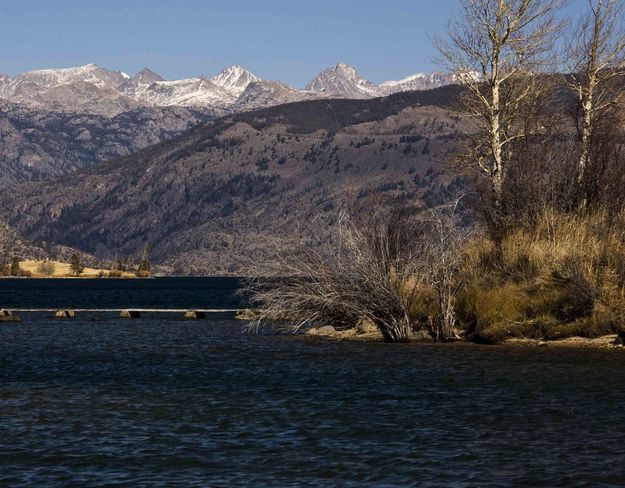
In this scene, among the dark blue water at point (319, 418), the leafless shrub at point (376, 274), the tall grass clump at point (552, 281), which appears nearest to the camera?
the dark blue water at point (319, 418)

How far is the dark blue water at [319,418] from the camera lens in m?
18.7

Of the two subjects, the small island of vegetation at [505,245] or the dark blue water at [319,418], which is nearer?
the dark blue water at [319,418]

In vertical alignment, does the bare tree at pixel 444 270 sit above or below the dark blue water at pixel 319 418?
above

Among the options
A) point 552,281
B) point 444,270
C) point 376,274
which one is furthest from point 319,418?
point 552,281

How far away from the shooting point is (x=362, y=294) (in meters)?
44.2

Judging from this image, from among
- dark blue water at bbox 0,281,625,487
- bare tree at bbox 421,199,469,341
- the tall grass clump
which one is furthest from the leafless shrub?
dark blue water at bbox 0,281,625,487

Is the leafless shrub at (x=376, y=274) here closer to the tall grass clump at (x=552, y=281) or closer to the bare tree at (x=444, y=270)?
the bare tree at (x=444, y=270)

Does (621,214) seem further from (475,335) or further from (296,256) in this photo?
(296,256)

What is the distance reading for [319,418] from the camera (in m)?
24.9

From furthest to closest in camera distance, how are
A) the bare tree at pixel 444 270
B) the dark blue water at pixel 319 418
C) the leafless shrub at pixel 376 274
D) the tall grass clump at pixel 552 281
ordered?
1. the leafless shrub at pixel 376 274
2. the bare tree at pixel 444 270
3. the tall grass clump at pixel 552 281
4. the dark blue water at pixel 319 418

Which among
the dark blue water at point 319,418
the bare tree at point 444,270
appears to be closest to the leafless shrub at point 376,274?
the bare tree at point 444,270

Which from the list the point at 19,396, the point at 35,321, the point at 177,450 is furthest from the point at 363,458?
the point at 35,321

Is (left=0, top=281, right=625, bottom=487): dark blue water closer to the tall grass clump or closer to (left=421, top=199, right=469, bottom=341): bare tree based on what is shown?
the tall grass clump

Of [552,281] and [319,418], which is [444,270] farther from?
[319,418]
